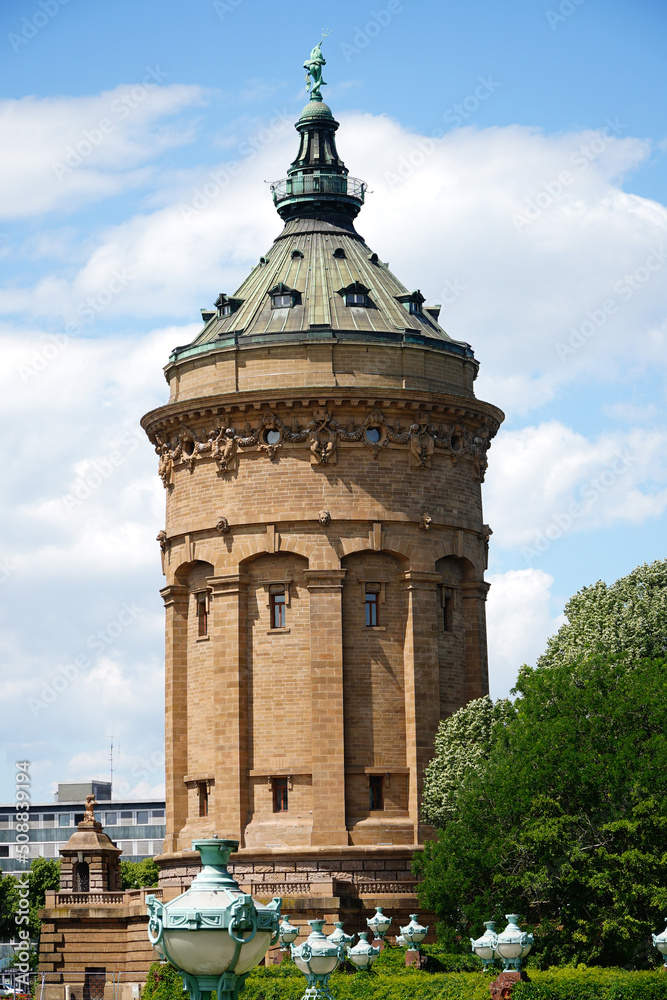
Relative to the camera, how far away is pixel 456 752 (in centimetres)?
5628

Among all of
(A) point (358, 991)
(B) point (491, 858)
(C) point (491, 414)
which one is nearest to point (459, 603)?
(C) point (491, 414)

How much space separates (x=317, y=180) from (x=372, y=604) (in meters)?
18.1

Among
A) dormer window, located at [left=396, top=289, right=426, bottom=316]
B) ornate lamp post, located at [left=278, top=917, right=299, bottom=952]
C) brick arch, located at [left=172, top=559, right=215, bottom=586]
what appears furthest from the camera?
dormer window, located at [left=396, top=289, right=426, bottom=316]

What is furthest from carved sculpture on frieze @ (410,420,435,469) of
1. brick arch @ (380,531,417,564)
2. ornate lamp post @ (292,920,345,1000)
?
Result: ornate lamp post @ (292,920,345,1000)

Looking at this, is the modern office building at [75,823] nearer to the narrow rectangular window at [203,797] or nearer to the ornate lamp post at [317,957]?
the narrow rectangular window at [203,797]

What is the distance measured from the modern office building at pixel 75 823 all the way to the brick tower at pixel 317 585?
9396 cm

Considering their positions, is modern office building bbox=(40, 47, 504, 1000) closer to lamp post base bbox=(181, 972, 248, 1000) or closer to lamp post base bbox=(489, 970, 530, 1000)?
lamp post base bbox=(489, 970, 530, 1000)

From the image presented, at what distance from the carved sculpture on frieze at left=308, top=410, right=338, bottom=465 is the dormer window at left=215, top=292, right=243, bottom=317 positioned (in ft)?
23.9

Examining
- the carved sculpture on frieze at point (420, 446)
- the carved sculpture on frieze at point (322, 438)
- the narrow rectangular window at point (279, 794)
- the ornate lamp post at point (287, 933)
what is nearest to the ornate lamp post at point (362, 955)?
the ornate lamp post at point (287, 933)

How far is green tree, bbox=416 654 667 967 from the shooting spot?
1783 inches

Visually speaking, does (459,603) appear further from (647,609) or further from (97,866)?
(97,866)

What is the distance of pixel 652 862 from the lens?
44.7 m

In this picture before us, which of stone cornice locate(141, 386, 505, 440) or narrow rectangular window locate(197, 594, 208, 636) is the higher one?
stone cornice locate(141, 386, 505, 440)

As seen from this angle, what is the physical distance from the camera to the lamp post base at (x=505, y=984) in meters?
38.7
